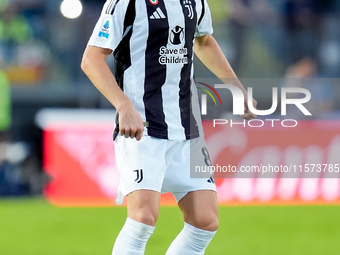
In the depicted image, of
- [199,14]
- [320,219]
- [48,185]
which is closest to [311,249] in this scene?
[320,219]

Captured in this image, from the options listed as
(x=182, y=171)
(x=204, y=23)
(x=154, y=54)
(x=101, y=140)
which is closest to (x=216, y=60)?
(x=204, y=23)

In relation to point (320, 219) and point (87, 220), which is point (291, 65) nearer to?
point (320, 219)

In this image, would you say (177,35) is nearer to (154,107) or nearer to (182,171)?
(154,107)

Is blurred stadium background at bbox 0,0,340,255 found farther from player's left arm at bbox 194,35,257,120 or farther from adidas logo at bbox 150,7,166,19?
adidas logo at bbox 150,7,166,19

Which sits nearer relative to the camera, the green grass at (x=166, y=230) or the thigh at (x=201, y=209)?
the thigh at (x=201, y=209)

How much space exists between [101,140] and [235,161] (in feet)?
5.78

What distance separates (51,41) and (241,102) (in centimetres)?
702

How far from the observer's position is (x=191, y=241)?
3.51 metres

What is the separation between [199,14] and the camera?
3637mm

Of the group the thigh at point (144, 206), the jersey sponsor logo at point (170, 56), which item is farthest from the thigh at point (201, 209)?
the jersey sponsor logo at point (170, 56)

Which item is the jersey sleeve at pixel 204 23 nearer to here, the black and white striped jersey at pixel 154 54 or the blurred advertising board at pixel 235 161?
the black and white striped jersey at pixel 154 54

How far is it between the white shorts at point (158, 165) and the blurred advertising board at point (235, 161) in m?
4.30

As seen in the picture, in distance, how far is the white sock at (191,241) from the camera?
3.49 meters

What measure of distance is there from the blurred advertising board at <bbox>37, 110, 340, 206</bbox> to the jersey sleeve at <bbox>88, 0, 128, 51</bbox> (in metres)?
4.62
